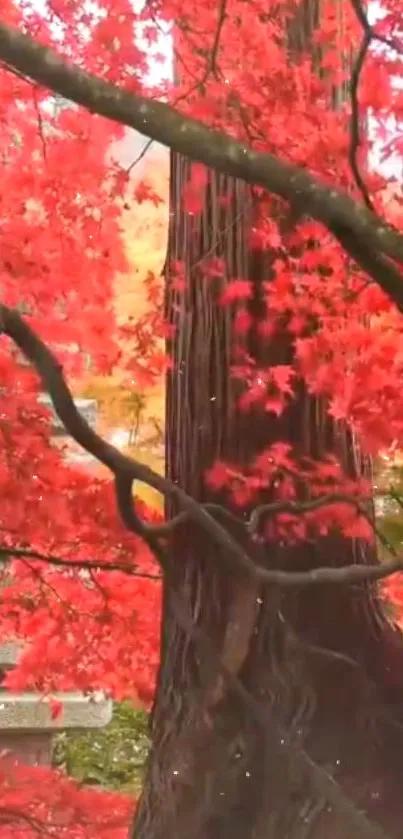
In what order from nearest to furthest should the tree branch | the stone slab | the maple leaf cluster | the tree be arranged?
the tree branch → the tree → the maple leaf cluster → the stone slab

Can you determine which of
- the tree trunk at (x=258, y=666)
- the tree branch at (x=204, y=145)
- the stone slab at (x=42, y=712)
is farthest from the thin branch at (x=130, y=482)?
the stone slab at (x=42, y=712)

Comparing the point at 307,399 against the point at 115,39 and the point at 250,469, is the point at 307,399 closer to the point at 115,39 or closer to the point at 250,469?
the point at 250,469

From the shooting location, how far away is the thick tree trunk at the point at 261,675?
6.42 feet

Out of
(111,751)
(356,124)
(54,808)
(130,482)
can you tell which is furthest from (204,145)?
(111,751)

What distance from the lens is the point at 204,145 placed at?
3.92 feet

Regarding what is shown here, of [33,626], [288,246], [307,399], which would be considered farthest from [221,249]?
[33,626]

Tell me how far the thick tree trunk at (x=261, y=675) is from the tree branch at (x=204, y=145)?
2.89 feet

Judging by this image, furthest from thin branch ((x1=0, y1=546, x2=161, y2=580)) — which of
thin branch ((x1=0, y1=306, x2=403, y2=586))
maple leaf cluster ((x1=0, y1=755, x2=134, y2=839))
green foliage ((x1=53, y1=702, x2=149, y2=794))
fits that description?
green foliage ((x1=53, y1=702, x2=149, y2=794))

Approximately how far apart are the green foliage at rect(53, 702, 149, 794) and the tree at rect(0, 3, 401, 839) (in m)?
0.74

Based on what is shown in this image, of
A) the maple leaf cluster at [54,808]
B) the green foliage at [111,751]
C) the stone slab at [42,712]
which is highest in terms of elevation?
the stone slab at [42,712]

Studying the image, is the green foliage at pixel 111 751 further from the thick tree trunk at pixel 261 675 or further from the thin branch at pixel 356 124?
the thin branch at pixel 356 124

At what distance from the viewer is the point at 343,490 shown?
2.07m

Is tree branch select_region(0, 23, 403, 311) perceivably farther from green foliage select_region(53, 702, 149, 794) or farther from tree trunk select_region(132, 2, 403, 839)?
green foliage select_region(53, 702, 149, 794)

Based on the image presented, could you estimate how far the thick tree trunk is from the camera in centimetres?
196
